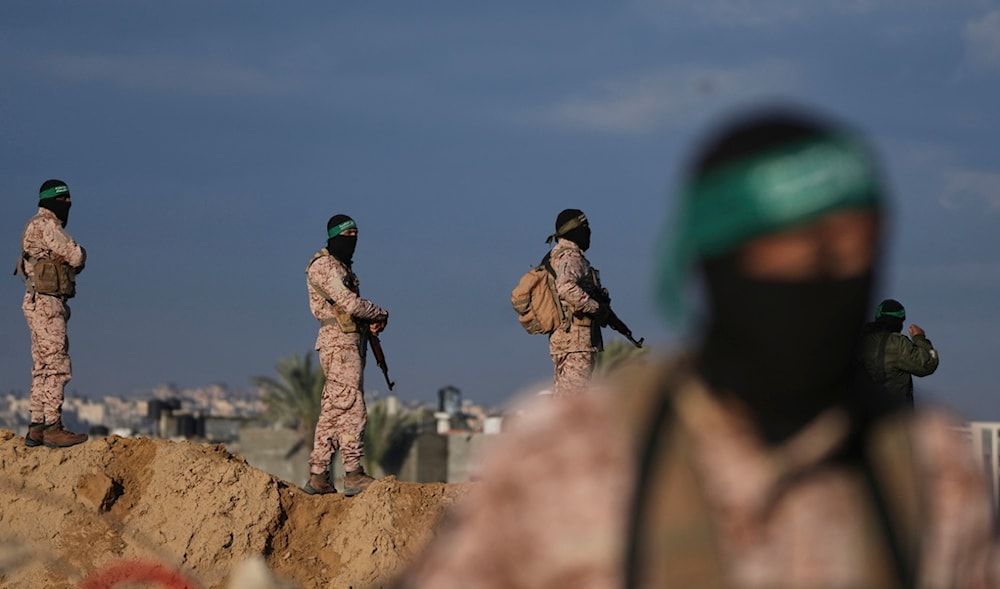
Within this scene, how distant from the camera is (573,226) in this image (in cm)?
1003

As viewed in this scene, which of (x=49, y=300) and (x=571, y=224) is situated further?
(x=49, y=300)

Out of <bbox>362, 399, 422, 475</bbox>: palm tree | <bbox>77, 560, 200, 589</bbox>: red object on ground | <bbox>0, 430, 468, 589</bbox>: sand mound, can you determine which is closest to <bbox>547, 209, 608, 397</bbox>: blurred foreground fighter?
<bbox>0, 430, 468, 589</bbox>: sand mound

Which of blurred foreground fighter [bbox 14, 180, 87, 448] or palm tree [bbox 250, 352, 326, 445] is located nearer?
blurred foreground fighter [bbox 14, 180, 87, 448]

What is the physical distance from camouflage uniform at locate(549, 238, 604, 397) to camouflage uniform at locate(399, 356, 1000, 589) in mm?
8339

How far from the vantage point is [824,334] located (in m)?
1.44

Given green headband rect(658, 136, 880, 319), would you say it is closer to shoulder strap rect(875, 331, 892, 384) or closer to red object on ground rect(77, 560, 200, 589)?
red object on ground rect(77, 560, 200, 589)

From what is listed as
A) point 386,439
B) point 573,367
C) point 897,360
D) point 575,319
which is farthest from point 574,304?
point 386,439

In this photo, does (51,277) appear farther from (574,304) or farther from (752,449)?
(752,449)

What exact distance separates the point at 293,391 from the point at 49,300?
27.2m

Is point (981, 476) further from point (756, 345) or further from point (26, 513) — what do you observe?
point (26, 513)

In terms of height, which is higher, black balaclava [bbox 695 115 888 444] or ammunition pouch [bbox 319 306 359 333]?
ammunition pouch [bbox 319 306 359 333]

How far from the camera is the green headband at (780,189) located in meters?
1.42

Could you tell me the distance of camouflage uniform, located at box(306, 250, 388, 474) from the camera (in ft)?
33.4

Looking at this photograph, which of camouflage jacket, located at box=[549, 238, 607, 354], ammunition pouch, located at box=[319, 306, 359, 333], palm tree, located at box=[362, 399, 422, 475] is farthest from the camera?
palm tree, located at box=[362, 399, 422, 475]
